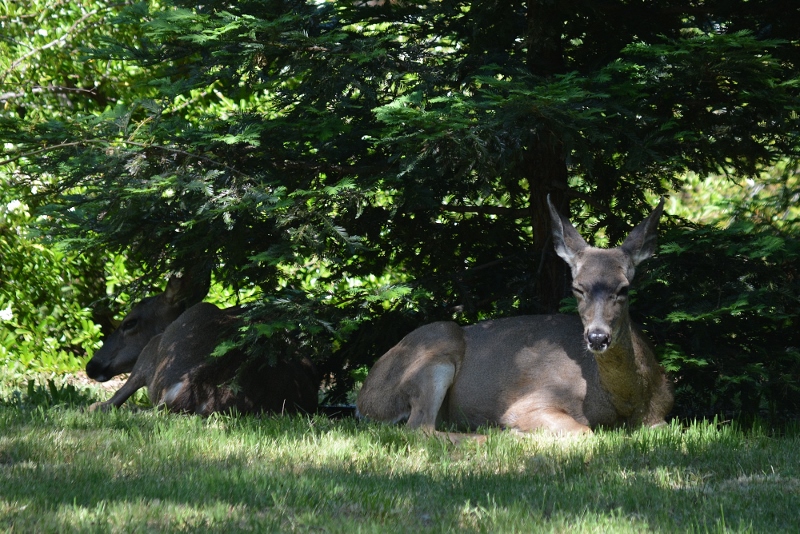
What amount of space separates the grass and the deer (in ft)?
4.83

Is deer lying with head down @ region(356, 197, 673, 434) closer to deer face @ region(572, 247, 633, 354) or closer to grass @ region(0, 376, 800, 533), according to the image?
deer face @ region(572, 247, 633, 354)

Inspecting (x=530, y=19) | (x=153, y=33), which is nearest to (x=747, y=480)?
(x=530, y=19)

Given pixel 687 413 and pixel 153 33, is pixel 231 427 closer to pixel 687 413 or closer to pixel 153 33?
pixel 153 33

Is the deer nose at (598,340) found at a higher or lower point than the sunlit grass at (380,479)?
higher

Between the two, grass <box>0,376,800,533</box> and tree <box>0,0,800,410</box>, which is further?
tree <box>0,0,800,410</box>

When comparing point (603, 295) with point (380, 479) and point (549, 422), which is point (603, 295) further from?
point (380, 479)

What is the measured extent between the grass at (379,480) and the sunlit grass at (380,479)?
0.04 ft

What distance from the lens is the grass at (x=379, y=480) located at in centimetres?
462

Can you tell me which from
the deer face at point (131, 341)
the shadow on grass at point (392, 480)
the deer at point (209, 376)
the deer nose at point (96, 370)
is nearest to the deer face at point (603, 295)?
the shadow on grass at point (392, 480)

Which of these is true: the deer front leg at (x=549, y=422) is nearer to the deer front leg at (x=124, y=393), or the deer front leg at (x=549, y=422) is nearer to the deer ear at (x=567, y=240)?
the deer ear at (x=567, y=240)

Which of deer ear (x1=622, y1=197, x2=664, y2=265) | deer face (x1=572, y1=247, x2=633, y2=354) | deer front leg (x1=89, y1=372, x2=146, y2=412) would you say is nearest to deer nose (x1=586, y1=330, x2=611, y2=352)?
deer face (x1=572, y1=247, x2=633, y2=354)

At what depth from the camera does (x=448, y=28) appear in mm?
8727

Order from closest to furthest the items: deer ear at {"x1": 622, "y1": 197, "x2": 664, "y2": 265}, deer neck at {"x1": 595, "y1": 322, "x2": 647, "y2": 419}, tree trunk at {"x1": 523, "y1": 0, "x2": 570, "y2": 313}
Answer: deer neck at {"x1": 595, "y1": 322, "x2": 647, "y2": 419} → deer ear at {"x1": 622, "y1": 197, "x2": 664, "y2": 265} → tree trunk at {"x1": 523, "y1": 0, "x2": 570, "y2": 313}

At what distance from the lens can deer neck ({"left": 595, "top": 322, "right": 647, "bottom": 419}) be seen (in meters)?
6.99
